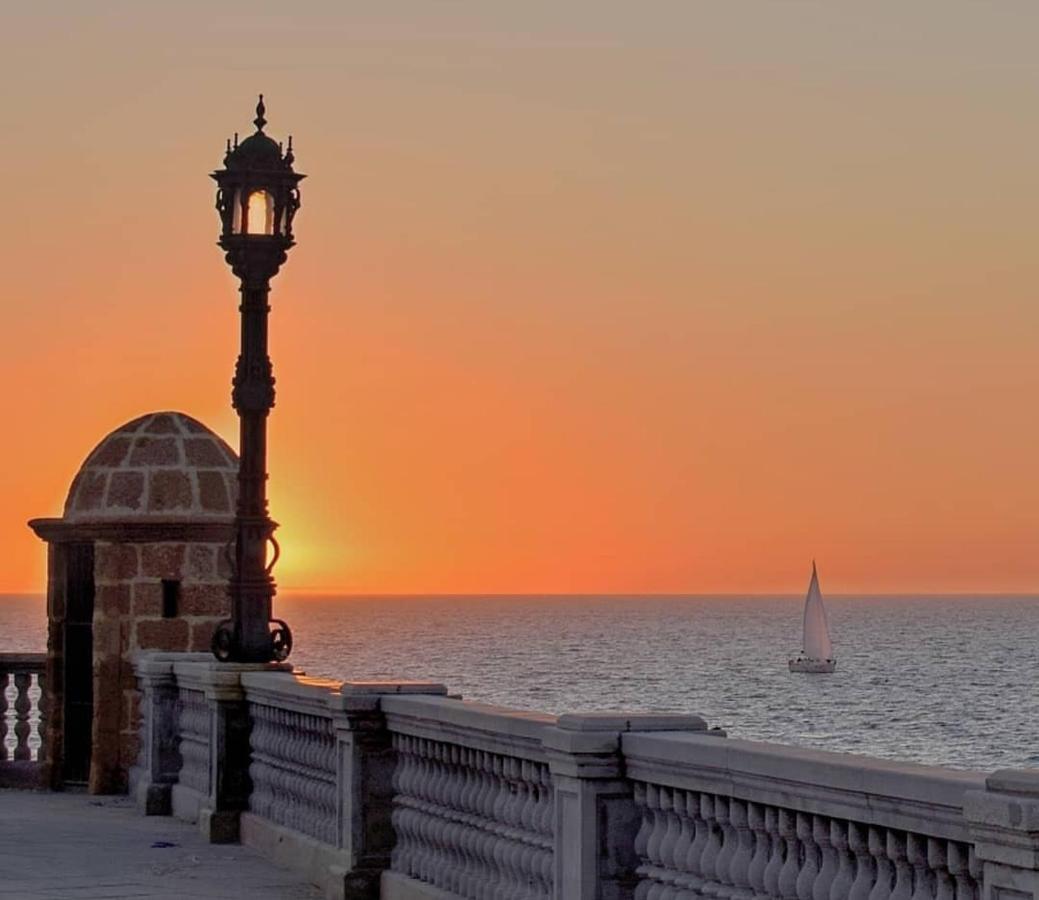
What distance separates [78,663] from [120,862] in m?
5.84

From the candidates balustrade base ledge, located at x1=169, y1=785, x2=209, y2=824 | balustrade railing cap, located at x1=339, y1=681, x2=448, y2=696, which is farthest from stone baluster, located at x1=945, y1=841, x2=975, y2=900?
balustrade base ledge, located at x1=169, y1=785, x2=209, y2=824

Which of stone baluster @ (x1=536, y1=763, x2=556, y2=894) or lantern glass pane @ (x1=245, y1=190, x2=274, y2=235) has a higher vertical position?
lantern glass pane @ (x1=245, y1=190, x2=274, y2=235)

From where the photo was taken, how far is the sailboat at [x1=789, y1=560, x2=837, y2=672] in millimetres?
135500

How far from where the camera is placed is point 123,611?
19594 millimetres

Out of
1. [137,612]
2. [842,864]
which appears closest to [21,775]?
[137,612]

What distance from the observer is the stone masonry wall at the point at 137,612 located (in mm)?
19531

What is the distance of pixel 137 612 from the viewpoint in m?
19.6

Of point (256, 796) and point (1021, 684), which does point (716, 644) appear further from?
point (256, 796)

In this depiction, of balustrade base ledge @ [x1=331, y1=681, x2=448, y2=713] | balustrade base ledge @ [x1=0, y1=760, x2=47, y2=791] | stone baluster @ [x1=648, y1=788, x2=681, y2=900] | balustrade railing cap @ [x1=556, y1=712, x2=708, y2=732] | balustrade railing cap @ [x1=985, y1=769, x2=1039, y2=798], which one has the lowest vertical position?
balustrade base ledge @ [x1=0, y1=760, x2=47, y2=791]

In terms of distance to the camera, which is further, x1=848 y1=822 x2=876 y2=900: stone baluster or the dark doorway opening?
the dark doorway opening

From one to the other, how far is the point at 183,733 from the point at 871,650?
6639 inches

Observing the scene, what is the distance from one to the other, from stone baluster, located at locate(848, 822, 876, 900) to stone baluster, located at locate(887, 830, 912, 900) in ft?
0.72

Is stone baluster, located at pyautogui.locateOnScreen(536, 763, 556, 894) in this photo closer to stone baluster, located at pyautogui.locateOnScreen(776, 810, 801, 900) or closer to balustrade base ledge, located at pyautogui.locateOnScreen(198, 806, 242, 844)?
stone baluster, located at pyautogui.locateOnScreen(776, 810, 801, 900)

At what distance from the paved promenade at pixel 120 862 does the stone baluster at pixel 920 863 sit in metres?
6.56
